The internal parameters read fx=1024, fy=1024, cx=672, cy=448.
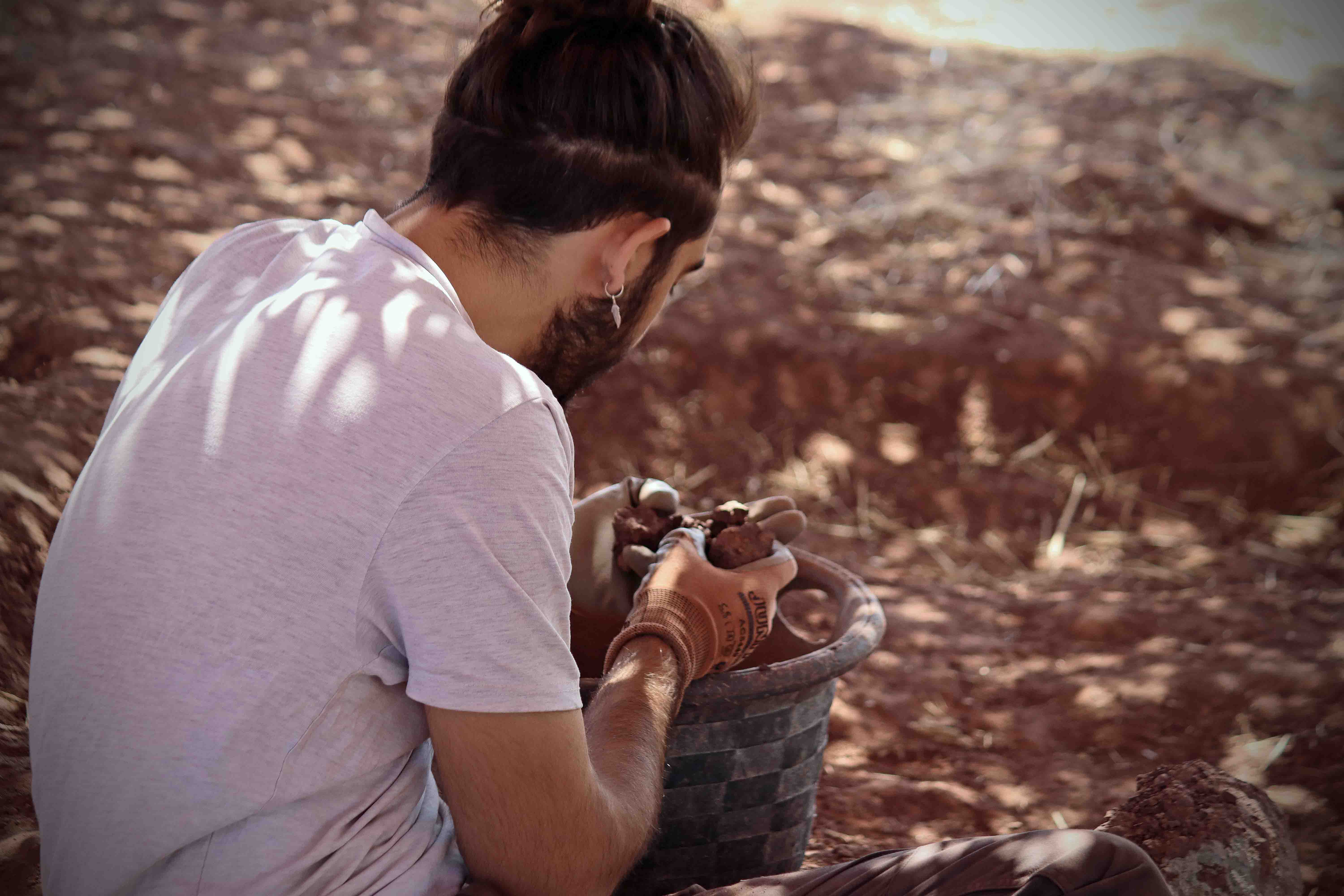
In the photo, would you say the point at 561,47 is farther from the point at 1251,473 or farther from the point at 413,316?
the point at 1251,473

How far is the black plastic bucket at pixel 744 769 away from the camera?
1630 millimetres

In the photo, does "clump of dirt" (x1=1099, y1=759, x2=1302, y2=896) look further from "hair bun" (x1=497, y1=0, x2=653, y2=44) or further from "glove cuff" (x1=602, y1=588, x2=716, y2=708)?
"hair bun" (x1=497, y1=0, x2=653, y2=44)

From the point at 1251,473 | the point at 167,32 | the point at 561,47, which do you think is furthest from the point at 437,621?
the point at 167,32

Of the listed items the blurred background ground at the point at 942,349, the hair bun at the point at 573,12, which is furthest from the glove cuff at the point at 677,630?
the blurred background ground at the point at 942,349

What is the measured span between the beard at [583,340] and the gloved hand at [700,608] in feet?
1.08

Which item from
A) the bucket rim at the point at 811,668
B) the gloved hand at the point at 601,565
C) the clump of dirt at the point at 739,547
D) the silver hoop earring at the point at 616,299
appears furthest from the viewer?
the gloved hand at the point at 601,565

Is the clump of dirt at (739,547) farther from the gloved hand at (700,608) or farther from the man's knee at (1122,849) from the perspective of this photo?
the man's knee at (1122,849)

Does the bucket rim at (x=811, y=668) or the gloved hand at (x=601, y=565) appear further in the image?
the gloved hand at (x=601, y=565)

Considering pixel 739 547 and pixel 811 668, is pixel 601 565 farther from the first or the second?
pixel 811 668

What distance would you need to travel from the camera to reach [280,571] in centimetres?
99

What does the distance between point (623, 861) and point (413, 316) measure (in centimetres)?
67

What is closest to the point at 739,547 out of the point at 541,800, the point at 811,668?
the point at 811,668

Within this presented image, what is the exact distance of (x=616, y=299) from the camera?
4.63 ft

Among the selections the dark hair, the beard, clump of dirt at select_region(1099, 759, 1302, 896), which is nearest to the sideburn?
the beard
